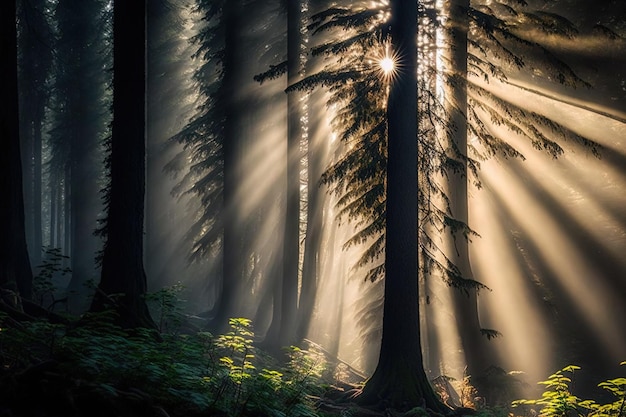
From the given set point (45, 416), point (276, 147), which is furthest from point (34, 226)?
point (45, 416)

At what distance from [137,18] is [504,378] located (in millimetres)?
10201

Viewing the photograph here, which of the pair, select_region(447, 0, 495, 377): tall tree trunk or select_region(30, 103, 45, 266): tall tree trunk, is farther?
select_region(30, 103, 45, 266): tall tree trunk

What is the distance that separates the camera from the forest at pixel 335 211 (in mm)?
7316

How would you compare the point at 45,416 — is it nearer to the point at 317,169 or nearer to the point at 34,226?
the point at 317,169

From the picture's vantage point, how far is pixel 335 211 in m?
20.3

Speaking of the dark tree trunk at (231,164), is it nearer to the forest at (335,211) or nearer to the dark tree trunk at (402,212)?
the forest at (335,211)

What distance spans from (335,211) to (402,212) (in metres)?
11.4

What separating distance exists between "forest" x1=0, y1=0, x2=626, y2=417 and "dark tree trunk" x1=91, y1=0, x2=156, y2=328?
4 cm

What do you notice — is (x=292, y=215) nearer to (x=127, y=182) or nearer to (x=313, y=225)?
(x=313, y=225)

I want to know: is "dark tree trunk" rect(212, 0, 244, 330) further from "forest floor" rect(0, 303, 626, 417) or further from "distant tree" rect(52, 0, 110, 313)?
"distant tree" rect(52, 0, 110, 313)

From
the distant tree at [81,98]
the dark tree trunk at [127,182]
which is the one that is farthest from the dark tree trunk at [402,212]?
the distant tree at [81,98]

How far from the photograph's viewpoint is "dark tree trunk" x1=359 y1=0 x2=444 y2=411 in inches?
345

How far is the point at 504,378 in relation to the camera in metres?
10.8

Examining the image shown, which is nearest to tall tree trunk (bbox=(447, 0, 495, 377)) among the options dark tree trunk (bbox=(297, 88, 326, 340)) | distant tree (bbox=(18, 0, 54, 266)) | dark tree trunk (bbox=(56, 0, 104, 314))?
dark tree trunk (bbox=(297, 88, 326, 340))
